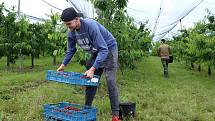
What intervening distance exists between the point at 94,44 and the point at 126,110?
157cm

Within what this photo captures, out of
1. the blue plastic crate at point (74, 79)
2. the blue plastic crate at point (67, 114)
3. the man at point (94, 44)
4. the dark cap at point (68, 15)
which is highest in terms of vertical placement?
the dark cap at point (68, 15)

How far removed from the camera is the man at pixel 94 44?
17.9 feet

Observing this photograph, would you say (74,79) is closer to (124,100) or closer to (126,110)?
(126,110)

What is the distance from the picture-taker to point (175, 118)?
752 cm

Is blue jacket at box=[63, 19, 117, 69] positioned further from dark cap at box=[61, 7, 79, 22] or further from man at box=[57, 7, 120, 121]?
dark cap at box=[61, 7, 79, 22]

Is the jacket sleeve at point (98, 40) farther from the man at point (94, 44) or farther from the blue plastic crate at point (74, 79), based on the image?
the blue plastic crate at point (74, 79)

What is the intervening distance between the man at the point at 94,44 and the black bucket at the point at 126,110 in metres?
0.57

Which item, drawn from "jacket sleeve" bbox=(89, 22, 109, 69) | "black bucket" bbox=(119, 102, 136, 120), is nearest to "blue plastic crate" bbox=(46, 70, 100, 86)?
"jacket sleeve" bbox=(89, 22, 109, 69)

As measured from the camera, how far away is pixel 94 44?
585 centimetres

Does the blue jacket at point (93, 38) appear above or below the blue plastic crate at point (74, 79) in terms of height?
above

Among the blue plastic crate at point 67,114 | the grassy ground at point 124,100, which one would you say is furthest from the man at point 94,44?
the grassy ground at point 124,100

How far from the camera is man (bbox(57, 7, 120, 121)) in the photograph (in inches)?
215

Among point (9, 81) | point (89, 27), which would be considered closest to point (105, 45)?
point (89, 27)

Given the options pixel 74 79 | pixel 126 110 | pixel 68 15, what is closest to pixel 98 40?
pixel 68 15
